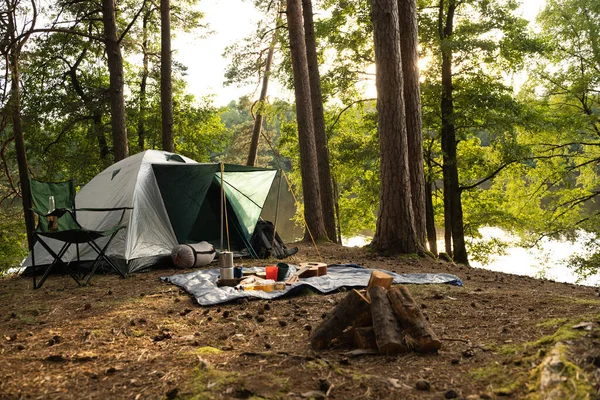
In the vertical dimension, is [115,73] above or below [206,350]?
above

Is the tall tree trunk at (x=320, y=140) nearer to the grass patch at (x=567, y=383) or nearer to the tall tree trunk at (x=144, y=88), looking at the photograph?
the tall tree trunk at (x=144, y=88)

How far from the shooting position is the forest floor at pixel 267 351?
6.25 ft

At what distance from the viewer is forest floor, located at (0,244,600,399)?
1.90 meters

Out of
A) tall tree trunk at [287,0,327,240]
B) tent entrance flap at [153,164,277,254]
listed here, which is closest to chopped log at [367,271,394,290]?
tent entrance flap at [153,164,277,254]

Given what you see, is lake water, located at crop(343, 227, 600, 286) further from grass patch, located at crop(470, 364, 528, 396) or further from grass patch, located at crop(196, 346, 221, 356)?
grass patch, located at crop(196, 346, 221, 356)

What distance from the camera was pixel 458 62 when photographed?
409 inches

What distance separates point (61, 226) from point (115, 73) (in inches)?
189

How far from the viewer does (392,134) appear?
634cm

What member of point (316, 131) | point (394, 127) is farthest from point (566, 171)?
point (394, 127)

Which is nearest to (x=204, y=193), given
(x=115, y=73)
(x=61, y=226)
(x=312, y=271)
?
(x=61, y=226)

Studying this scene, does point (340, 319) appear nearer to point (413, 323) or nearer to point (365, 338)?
point (365, 338)

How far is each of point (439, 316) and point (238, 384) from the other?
173 cm

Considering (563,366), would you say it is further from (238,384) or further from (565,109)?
(565,109)

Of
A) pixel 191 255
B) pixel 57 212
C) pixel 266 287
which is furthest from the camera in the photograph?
pixel 191 255
